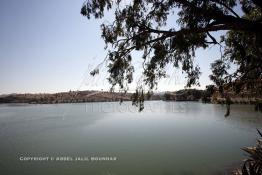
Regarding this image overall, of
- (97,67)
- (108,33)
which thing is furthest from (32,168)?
(108,33)

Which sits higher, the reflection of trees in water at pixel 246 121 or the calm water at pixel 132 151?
the reflection of trees in water at pixel 246 121

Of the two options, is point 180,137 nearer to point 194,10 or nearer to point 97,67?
point 97,67

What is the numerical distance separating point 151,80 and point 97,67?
5.77ft

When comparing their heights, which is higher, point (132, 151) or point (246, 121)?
point (246, 121)

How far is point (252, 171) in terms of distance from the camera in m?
4.63

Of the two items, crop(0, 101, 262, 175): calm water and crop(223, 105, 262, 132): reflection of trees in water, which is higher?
crop(223, 105, 262, 132): reflection of trees in water

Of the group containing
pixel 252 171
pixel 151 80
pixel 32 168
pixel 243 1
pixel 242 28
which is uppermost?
pixel 243 1

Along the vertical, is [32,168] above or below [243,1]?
below

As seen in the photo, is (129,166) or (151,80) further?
(129,166)

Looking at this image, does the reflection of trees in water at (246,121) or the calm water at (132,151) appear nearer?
the calm water at (132,151)

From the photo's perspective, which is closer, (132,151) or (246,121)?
(132,151)

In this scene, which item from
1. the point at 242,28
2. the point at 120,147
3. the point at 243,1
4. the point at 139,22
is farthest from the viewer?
the point at 120,147

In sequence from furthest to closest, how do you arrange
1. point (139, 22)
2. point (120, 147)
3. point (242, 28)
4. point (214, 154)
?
1. point (120, 147)
2. point (214, 154)
3. point (139, 22)
4. point (242, 28)

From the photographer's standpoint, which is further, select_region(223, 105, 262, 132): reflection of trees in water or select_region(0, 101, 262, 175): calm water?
select_region(223, 105, 262, 132): reflection of trees in water
